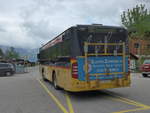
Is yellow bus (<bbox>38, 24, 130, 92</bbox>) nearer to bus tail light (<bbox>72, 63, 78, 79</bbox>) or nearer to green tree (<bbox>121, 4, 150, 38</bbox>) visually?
bus tail light (<bbox>72, 63, 78, 79</bbox>)

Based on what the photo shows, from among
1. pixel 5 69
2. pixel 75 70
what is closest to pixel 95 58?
pixel 75 70

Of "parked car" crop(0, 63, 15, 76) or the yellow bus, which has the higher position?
the yellow bus

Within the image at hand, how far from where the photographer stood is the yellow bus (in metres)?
9.57

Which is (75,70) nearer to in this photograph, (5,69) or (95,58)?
(95,58)

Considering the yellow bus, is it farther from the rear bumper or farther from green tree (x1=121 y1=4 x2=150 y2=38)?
green tree (x1=121 y1=4 x2=150 y2=38)

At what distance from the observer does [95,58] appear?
9.79 meters

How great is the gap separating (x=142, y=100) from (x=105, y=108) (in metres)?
2.01

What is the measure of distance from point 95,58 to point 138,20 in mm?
33974

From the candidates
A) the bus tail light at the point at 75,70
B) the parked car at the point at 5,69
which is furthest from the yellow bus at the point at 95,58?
the parked car at the point at 5,69

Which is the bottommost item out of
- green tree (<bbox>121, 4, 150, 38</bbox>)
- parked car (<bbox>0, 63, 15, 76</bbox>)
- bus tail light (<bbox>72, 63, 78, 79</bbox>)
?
parked car (<bbox>0, 63, 15, 76</bbox>)

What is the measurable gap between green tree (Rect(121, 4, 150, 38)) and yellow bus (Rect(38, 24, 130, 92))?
3141cm

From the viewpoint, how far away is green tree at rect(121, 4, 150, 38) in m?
40.3

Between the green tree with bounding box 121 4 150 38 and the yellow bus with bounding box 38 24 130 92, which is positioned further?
the green tree with bounding box 121 4 150 38

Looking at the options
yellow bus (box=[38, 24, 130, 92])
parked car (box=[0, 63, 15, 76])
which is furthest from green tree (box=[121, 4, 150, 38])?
yellow bus (box=[38, 24, 130, 92])
